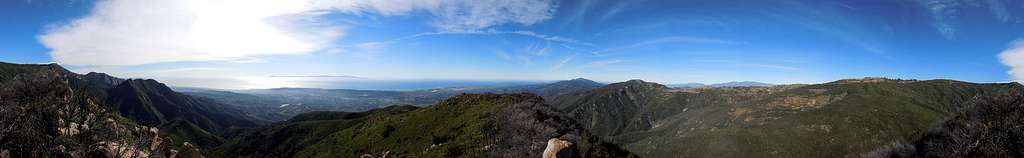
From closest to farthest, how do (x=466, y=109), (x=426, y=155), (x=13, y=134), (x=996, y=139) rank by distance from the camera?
1. (x=13, y=134)
2. (x=996, y=139)
3. (x=426, y=155)
4. (x=466, y=109)

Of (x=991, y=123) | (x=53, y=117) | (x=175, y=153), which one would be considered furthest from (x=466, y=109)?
(x=991, y=123)

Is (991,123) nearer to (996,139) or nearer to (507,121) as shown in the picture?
(996,139)

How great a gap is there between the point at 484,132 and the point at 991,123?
6396 centimetres

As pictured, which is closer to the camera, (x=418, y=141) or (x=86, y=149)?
(x=86, y=149)

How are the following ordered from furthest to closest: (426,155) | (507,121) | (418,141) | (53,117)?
(418,141) < (426,155) < (507,121) < (53,117)

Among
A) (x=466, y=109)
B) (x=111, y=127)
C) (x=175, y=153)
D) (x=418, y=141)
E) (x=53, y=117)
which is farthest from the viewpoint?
(x=466, y=109)

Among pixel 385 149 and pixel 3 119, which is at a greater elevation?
pixel 3 119

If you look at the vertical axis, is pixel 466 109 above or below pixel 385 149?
above

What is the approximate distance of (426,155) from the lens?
→ 281ft

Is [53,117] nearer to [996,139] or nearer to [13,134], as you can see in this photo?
[13,134]

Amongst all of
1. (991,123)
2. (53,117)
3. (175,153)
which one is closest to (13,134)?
(53,117)

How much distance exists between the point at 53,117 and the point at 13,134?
12.5 meters

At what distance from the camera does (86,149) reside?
48625 mm

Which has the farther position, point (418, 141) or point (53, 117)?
point (418, 141)
